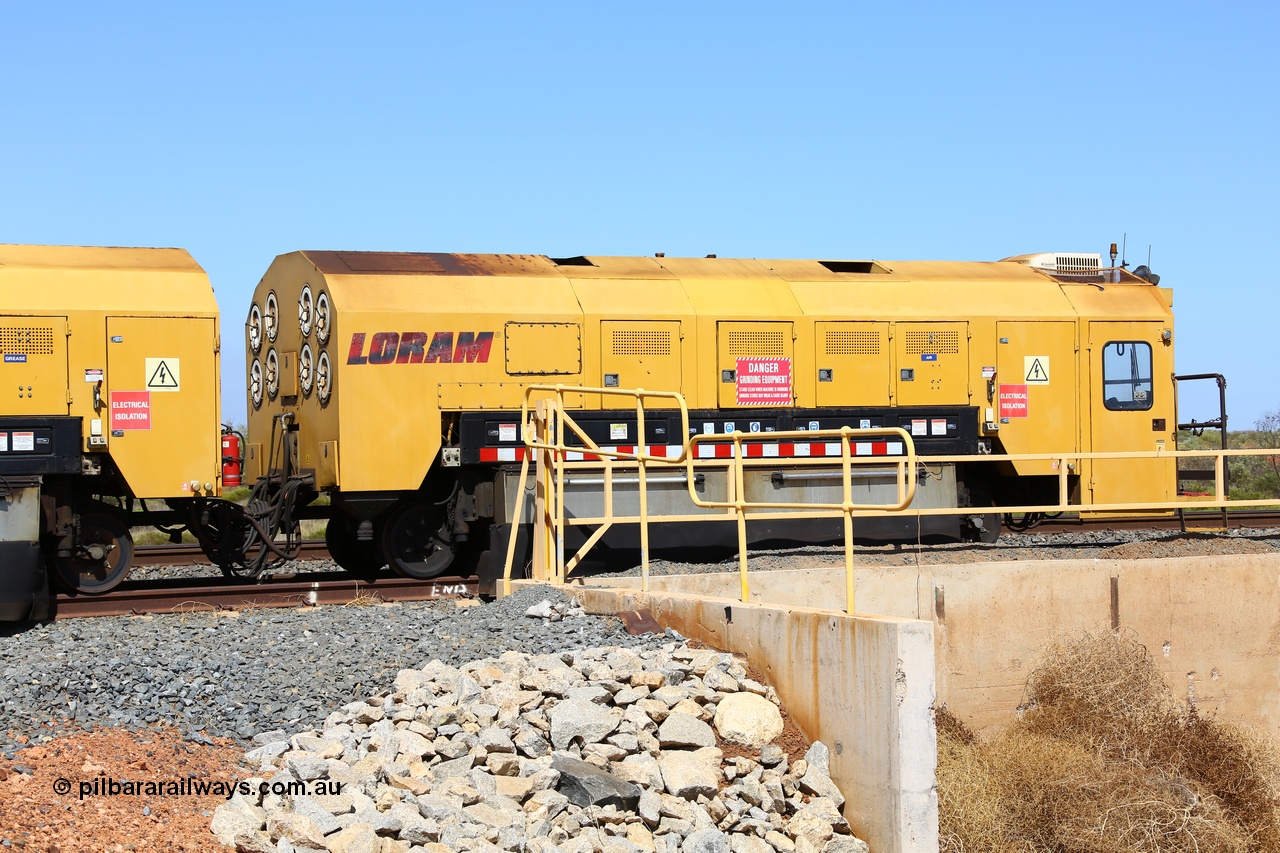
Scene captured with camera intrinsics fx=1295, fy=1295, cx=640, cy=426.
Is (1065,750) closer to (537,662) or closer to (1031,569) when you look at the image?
(1031,569)

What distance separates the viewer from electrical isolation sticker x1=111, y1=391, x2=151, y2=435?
1168cm

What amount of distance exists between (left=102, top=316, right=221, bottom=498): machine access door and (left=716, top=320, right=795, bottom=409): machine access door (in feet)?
16.7

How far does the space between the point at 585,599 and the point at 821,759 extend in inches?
106

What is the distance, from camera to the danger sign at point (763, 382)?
44.7 feet

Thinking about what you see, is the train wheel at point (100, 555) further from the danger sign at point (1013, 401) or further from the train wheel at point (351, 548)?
the danger sign at point (1013, 401)

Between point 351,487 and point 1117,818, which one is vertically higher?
point 351,487

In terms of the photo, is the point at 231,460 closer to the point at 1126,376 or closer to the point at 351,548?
the point at 351,548

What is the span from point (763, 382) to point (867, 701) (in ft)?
23.5

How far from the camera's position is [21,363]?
11.5 meters

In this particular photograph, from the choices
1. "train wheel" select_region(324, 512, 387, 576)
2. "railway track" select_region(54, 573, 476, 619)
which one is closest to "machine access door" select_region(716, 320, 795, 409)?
"railway track" select_region(54, 573, 476, 619)

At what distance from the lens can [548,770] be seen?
6.35 m

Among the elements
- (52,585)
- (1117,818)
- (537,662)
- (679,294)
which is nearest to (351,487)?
(52,585)
